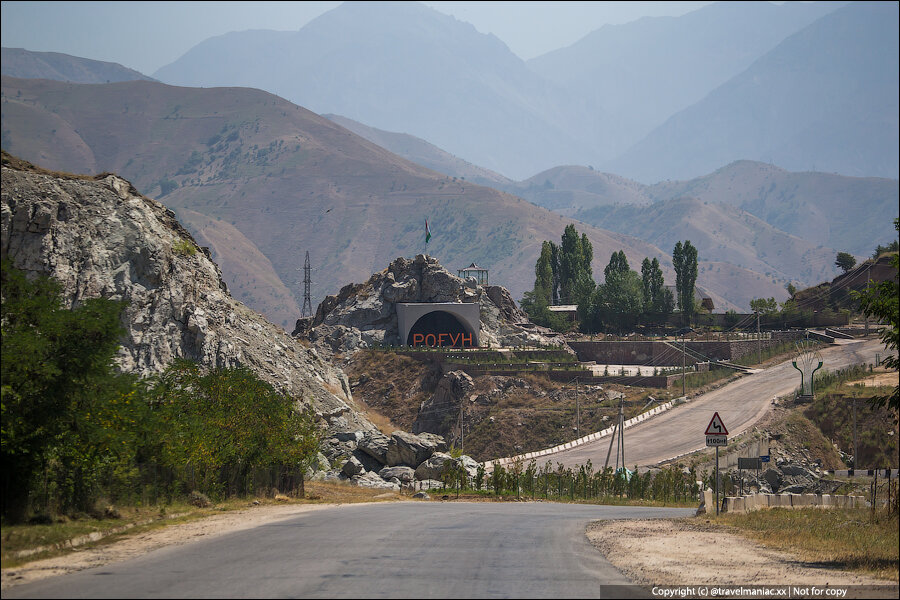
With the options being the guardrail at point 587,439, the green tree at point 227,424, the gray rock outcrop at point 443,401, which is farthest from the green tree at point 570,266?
the green tree at point 227,424

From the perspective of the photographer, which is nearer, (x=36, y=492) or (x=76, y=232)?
(x=36, y=492)

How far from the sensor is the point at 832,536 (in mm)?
24703

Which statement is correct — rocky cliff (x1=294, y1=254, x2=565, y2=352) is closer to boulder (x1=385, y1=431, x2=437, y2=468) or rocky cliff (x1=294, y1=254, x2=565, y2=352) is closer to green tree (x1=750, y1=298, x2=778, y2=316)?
green tree (x1=750, y1=298, x2=778, y2=316)

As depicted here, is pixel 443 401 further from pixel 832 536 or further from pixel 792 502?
pixel 832 536

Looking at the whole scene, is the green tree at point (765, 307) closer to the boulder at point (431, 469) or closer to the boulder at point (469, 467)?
the boulder at point (469, 467)

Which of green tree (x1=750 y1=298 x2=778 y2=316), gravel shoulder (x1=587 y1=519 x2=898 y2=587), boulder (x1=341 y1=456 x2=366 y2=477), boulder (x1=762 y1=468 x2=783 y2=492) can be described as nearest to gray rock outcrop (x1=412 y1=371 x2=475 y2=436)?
boulder (x1=341 y1=456 x2=366 y2=477)

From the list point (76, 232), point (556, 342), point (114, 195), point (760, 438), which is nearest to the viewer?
point (76, 232)

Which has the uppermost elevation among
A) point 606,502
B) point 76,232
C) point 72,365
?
point 76,232

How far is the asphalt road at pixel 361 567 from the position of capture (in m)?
14.8

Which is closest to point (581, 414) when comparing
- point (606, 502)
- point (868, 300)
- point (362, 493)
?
point (606, 502)

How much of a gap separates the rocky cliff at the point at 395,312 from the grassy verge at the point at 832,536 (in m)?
83.6

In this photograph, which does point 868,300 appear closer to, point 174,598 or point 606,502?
point 174,598

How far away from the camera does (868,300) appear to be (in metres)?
23.2

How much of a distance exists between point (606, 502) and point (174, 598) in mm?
39594
